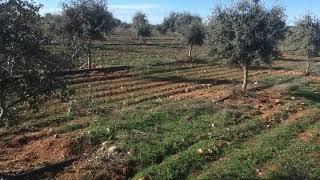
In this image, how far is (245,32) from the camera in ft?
93.3

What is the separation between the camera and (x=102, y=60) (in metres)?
44.0

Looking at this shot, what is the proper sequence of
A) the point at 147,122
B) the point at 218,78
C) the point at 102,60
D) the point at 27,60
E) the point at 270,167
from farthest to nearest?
the point at 102,60 < the point at 218,78 < the point at 147,122 < the point at 270,167 < the point at 27,60

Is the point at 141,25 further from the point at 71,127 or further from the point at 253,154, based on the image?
the point at 253,154

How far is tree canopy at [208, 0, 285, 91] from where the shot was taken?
28625 millimetres

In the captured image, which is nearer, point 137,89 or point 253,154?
point 253,154

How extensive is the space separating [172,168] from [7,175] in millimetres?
5164

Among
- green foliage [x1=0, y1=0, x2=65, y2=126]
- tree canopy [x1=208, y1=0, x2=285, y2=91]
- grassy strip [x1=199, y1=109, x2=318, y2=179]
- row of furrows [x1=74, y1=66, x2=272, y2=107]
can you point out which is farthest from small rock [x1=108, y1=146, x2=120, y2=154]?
tree canopy [x1=208, y1=0, x2=285, y2=91]

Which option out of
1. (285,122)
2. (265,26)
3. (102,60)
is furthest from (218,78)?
(285,122)

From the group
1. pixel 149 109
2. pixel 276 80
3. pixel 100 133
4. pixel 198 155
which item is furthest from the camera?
pixel 276 80

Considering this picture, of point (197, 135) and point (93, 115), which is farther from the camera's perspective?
point (93, 115)

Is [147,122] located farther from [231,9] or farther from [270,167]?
[231,9]

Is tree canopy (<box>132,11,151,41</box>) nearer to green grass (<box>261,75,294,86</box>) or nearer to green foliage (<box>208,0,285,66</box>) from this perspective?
green grass (<box>261,75,294,86</box>)

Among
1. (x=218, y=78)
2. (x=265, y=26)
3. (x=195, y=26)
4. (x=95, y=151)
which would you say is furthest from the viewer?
(x=195, y=26)

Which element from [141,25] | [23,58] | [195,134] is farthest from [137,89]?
[141,25]
